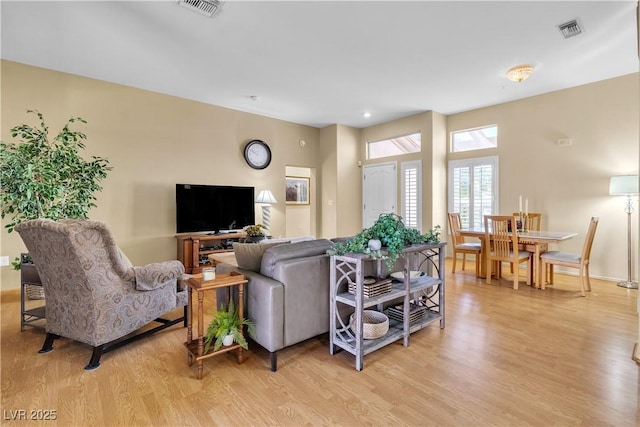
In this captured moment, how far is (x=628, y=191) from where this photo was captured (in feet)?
12.7

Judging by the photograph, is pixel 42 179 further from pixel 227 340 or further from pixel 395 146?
pixel 395 146

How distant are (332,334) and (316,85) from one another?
3.60 m

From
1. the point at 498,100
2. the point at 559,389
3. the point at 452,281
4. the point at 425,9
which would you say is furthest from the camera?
the point at 498,100

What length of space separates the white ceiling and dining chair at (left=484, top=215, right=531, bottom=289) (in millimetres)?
2007

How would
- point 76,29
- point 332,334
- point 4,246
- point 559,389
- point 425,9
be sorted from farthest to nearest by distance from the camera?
point 4,246 → point 76,29 → point 425,9 → point 332,334 → point 559,389

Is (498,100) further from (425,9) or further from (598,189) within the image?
(425,9)

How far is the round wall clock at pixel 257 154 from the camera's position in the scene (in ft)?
19.1

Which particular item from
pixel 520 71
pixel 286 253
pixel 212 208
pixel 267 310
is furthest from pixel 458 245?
pixel 212 208

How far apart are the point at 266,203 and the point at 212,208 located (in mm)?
1132

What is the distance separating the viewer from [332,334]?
229 cm

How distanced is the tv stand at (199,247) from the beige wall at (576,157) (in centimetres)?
474

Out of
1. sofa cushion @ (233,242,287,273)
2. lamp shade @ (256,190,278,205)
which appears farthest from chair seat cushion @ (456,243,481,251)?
sofa cushion @ (233,242,287,273)

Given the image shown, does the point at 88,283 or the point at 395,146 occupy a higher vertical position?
the point at 395,146

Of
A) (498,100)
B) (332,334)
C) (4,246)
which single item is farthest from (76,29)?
(498,100)
